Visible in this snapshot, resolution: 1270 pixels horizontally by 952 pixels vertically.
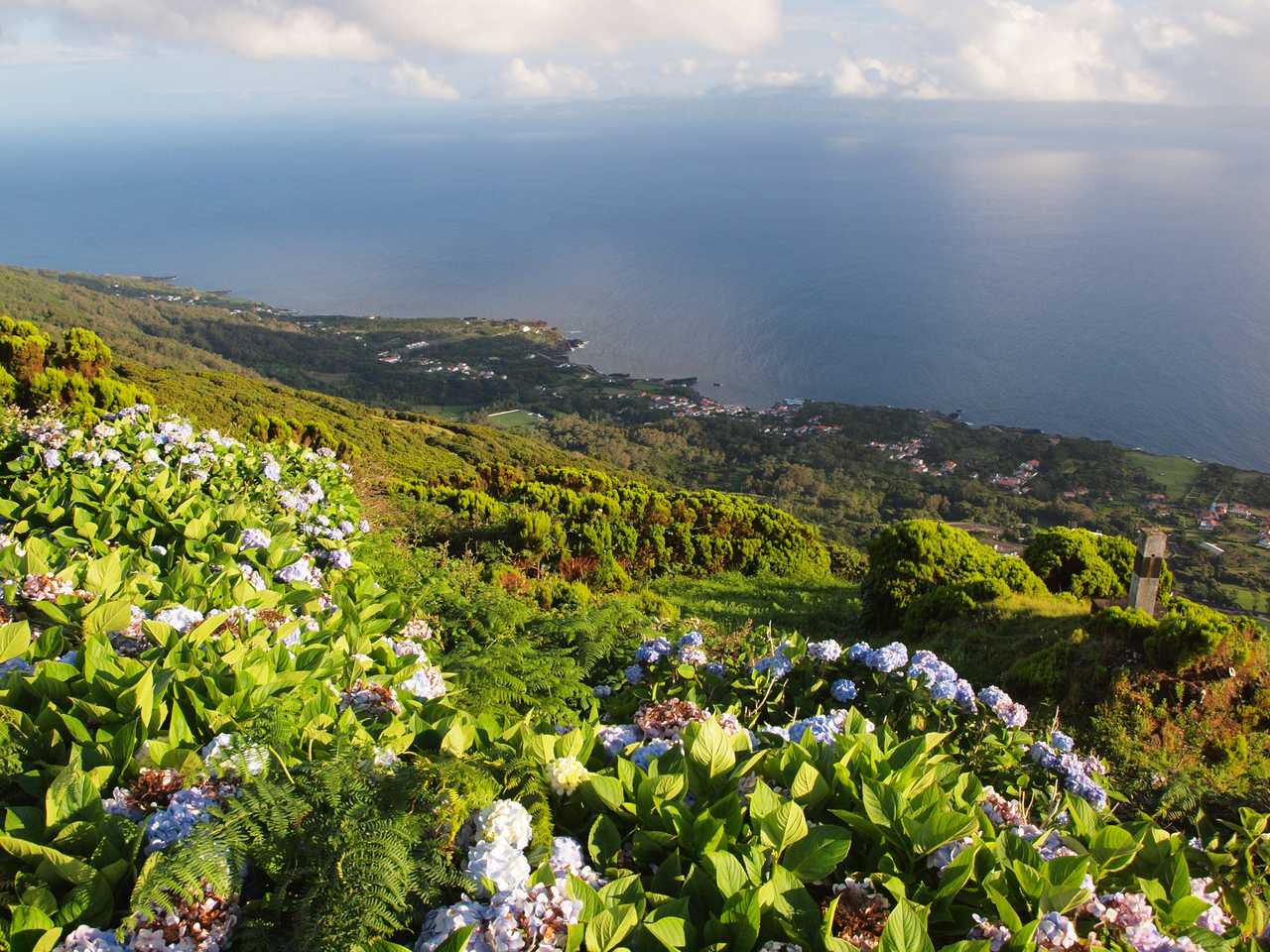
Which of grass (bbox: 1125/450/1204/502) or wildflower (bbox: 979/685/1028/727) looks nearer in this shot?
wildflower (bbox: 979/685/1028/727)

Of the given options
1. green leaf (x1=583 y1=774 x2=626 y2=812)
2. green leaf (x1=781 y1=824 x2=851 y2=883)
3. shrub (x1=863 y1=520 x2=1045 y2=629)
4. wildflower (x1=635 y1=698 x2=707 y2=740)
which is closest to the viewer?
green leaf (x1=781 y1=824 x2=851 y2=883)

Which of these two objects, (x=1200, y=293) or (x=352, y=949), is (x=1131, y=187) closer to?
(x=1200, y=293)

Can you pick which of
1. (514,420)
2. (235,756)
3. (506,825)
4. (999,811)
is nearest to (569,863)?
(506,825)

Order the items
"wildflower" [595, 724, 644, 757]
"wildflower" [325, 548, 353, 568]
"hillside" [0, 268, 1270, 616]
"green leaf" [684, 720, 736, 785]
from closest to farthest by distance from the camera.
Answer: "green leaf" [684, 720, 736, 785]
"wildflower" [595, 724, 644, 757]
"wildflower" [325, 548, 353, 568]
"hillside" [0, 268, 1270, 616]

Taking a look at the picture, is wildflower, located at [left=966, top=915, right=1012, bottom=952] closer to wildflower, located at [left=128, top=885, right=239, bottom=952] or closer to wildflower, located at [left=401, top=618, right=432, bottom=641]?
wildflower, located at [left=128, top=885, right=239, bottom=952]

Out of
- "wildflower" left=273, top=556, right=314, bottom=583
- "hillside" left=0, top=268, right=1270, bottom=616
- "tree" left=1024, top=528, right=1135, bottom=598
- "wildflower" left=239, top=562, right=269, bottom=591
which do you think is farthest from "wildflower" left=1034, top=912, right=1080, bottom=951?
"hillside" left=0, top=268, right=1270, bottom=616

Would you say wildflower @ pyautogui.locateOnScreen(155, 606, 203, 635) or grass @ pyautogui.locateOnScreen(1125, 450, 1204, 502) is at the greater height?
wildflower @ pyautogui.locateOnScreen(155, 606, 203, 635)

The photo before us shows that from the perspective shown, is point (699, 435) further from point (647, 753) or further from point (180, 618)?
point (647, 753)
